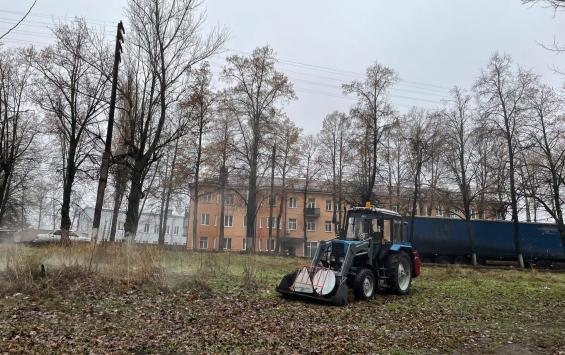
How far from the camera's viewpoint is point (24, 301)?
9078mm

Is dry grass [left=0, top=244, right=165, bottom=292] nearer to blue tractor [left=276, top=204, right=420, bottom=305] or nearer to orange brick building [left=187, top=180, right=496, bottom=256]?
blue tractor [left=276, top=204, right=420, bottom=305]

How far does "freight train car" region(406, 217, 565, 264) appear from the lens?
34.2m

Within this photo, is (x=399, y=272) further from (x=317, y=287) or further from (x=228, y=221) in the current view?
(x=228, y=221)

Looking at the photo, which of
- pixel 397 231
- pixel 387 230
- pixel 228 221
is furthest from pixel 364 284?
pixel 228 221

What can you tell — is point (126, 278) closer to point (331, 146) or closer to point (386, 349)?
point (386, 349)

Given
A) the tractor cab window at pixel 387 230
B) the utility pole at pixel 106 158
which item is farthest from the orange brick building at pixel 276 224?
the tractor cab window at pixel 387 230

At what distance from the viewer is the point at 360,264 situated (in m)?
A: 13.4

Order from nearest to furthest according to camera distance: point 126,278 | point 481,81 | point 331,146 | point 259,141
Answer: point 126,278 < point 481,81 < point 259,141 < point 331,146

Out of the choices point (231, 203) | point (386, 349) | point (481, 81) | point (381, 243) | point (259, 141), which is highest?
point (481, 81)

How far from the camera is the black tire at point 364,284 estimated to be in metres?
12.1

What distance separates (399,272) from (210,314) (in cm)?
717

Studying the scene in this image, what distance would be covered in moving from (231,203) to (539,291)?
37.6m

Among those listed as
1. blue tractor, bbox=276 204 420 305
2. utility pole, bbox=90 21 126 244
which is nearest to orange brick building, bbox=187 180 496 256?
utility pole, bbox=90 21 126 244

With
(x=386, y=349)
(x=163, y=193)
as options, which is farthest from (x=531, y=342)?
(x=163, y=193)
